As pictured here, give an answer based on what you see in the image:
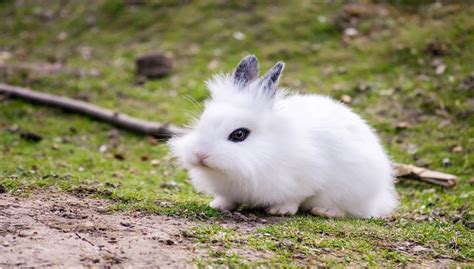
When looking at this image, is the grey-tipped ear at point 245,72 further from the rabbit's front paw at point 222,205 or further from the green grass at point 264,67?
the rabbit's front paw at point 222,205

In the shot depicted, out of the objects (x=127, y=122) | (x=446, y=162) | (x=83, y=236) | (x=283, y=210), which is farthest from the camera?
(x=127, y=122)

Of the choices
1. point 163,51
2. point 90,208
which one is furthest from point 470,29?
point 90,208

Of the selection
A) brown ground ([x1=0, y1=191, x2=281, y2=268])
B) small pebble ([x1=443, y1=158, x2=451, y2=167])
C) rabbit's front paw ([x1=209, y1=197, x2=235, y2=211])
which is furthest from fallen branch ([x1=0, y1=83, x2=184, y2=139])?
brown ground ([x1=0, y1=191, x2=281, y2=268])

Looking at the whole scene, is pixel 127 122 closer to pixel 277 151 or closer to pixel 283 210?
pixel 283 210

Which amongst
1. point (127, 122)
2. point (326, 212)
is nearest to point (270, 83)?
point (326, 212)

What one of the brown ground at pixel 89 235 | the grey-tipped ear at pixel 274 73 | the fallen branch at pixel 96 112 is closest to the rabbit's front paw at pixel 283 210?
the brown ground at pixel 89 235

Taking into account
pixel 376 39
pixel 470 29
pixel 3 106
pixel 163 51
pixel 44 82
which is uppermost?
pixel 470 29

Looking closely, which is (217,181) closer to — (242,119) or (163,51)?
(242,119)
